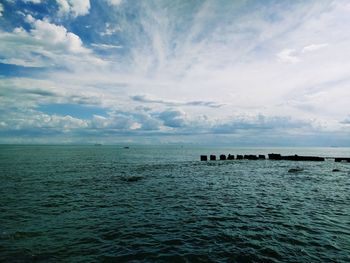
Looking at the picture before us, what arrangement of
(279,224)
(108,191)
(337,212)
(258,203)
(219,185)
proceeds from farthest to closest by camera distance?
(219,185) → (108,191) → (258,203) → (337,212) → (279,224)

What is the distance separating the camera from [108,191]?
26.4 meters

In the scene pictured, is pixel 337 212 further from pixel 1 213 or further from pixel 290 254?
pixel 1 213

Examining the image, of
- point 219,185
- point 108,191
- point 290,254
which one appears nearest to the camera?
point 290,254

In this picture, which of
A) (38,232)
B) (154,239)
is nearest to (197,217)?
(154,239)

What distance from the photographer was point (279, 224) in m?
15.5

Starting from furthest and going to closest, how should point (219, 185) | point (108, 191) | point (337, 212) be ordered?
point (219, 185), point (108, 191), point (337, 212)

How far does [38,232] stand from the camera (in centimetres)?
1410

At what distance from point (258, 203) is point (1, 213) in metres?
20.4

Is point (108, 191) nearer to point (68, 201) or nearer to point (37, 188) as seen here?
point (68, 201)

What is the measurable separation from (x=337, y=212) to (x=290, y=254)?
32.3 ft

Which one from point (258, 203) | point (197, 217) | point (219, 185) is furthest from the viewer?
point (219, 185)

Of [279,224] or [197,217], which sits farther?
[197,217]

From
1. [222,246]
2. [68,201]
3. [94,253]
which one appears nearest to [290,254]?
[222,246]

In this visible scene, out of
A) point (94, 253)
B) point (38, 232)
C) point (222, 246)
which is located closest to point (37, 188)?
point (38, 232)
